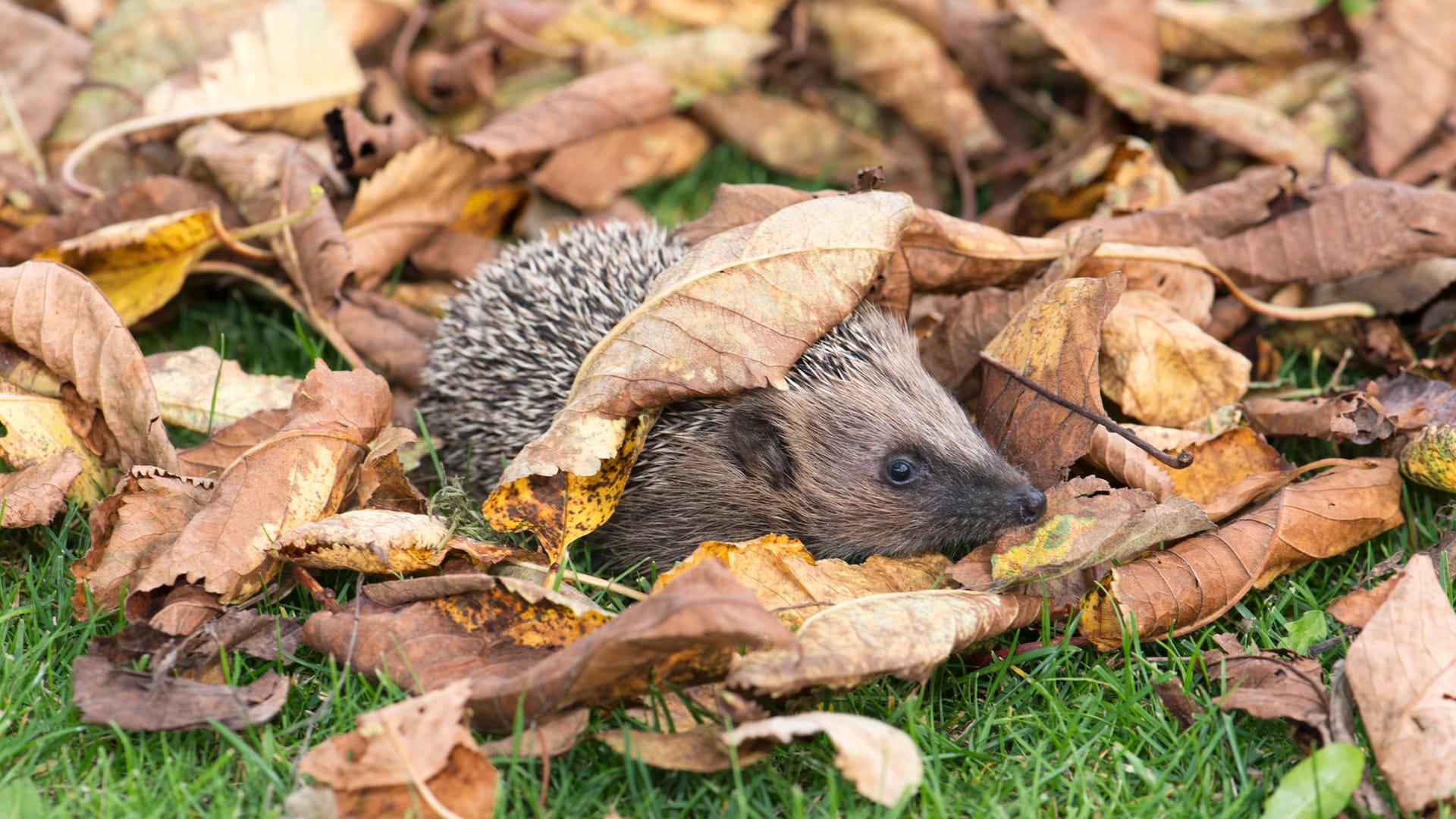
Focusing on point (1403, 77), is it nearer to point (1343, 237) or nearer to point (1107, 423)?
point (1343, 237)

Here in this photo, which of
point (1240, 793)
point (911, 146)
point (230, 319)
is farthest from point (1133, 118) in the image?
point (230, 319)

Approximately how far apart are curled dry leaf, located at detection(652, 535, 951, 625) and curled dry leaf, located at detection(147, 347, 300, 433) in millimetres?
1531

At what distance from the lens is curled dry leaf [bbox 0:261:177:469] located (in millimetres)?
3645

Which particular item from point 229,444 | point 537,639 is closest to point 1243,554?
point 537,639

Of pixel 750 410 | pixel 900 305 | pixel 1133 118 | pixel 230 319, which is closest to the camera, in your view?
pixel 750 410

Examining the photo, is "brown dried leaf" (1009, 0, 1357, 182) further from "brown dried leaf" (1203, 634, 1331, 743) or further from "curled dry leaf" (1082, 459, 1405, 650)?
"brown dried leaf" (1203, 634, 1331, 743)

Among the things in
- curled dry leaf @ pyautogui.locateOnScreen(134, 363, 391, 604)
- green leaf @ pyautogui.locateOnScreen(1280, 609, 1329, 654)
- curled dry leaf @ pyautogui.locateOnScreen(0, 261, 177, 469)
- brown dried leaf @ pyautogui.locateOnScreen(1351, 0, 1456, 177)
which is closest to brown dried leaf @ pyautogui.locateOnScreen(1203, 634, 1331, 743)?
green leaf @ pyautogui.locateOnScreen(1280, 609, 1329, 654)

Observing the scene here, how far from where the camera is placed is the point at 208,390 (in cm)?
399

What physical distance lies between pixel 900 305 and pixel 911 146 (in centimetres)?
172

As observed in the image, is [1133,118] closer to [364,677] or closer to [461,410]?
[461,410]

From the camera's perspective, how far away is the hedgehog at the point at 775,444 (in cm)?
371

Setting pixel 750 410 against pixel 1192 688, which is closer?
pixel 1192 688

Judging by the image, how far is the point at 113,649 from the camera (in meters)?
2.98

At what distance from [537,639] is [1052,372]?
5.41ft
